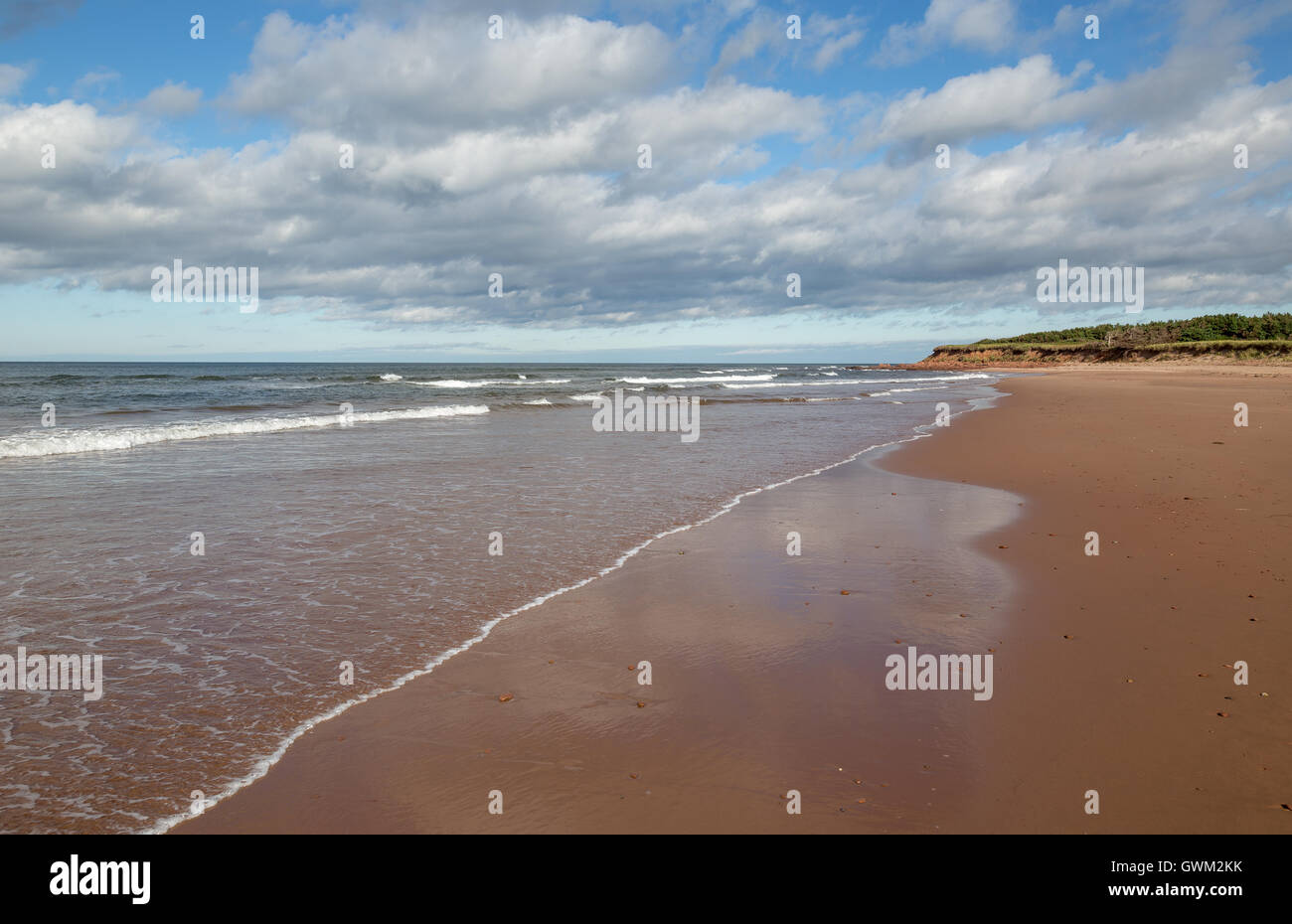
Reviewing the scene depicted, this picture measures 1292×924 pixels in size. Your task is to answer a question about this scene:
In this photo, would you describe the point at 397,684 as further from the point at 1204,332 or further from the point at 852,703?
the point at 1204,332

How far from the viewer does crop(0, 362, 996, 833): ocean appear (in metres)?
3.90

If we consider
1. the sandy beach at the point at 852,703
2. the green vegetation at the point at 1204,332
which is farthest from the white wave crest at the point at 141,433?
the green vegetation at the point at 1204,332

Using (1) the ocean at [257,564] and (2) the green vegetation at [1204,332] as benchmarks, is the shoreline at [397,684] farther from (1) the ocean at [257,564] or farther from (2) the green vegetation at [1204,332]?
(2) the green vegetation at [1204,332]

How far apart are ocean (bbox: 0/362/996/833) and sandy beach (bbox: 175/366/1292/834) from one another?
46cm

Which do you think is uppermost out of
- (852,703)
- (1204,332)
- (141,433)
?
(1204,332)

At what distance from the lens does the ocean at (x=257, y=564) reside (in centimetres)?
390

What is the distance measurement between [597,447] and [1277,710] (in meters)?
14.6

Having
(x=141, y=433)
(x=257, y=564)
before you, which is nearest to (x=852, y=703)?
(x=257, y=564)

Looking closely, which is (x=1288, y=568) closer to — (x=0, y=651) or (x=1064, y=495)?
(x=1064, y=495)

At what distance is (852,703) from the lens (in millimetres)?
4289

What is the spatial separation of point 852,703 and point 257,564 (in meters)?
5.98

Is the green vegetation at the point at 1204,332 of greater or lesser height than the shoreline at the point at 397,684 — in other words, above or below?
above

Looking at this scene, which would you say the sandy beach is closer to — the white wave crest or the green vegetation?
the white wave crest

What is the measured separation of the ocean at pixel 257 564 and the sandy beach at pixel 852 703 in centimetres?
46
